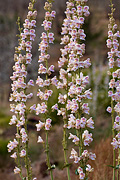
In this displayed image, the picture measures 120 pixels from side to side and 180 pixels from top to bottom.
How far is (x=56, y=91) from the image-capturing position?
8719 millimetres

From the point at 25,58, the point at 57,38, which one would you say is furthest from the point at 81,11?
the point at 57,38

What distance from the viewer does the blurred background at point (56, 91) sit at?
5.82 m

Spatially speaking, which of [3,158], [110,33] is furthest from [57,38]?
[110,33]

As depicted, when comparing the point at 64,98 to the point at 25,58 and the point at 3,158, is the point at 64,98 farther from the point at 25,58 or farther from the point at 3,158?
the point at 3,158

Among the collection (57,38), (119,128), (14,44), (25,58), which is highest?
(57,38)

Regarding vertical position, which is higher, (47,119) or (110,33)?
(110,33)

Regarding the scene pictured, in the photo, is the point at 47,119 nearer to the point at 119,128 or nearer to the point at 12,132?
the point at 119,128

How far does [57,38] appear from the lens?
1920cm

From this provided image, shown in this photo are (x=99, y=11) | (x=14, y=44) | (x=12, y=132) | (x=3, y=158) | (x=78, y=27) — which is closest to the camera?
(x=78, y=27)

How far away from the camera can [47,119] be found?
340 centimetres

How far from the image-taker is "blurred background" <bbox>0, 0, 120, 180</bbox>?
5.82 metres

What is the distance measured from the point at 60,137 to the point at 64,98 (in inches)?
148

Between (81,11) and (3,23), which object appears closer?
(81,11)

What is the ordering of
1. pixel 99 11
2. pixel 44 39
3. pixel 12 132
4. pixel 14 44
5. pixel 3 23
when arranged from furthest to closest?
pixel 99 11 < pixel 3 23 < pixel 14 44 < pixel 12 132 < pixel 44 39
